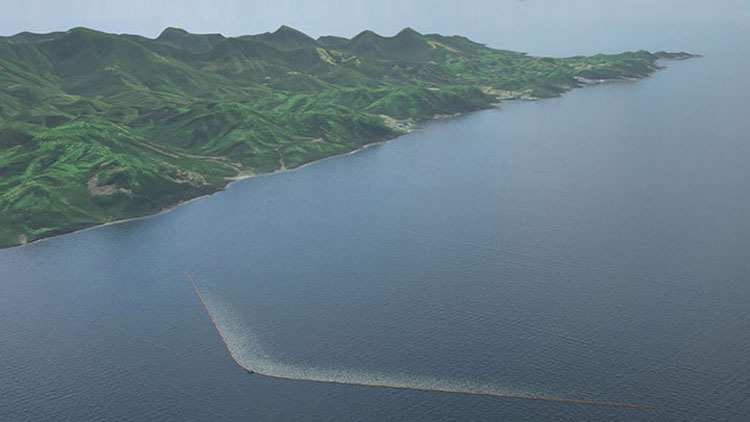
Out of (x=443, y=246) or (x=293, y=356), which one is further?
(x=443, y=246)

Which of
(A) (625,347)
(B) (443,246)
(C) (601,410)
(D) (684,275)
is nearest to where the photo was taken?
(C) (601,410)

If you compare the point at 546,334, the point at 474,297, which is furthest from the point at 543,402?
the point at 474,297

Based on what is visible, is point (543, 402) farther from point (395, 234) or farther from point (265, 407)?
point (395, 234)

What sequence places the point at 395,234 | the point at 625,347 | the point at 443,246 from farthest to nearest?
the point at 395,234 → the point at 443,246 → the point at 625,347

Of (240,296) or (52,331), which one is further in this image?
(240,296)

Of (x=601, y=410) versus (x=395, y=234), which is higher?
(x=395, y=234)

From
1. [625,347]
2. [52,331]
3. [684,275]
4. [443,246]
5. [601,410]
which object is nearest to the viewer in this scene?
[601,410]

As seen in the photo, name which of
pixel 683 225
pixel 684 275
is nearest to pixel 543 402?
pixel 684 275

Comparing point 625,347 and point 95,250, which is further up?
point 95,250

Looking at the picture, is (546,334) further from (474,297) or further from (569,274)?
(569,274)
